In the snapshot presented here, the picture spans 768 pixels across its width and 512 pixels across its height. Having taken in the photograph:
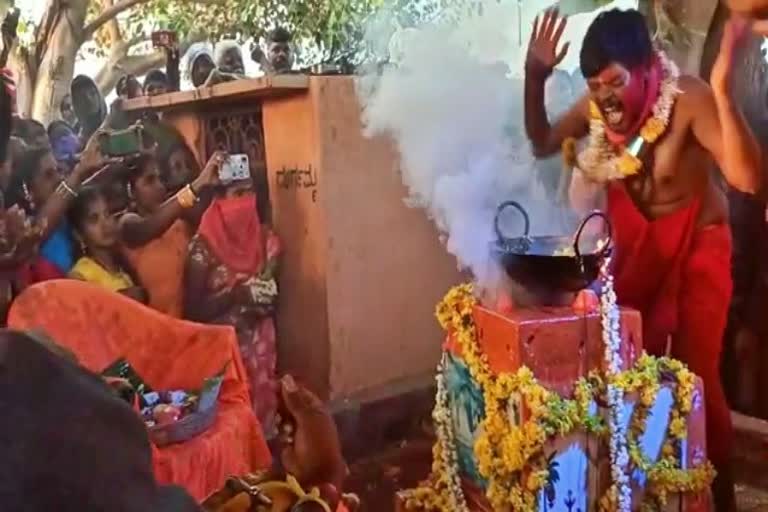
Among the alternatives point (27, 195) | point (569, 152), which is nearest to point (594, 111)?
point (569, 152)

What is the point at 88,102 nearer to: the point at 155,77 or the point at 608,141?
the point at 155,77

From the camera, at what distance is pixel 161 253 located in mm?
2906

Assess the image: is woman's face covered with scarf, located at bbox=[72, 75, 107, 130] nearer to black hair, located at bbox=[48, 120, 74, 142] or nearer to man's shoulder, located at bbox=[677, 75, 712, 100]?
black hair, located at bbox=[48, 120, 74, 142]

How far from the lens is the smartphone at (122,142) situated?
2791mm

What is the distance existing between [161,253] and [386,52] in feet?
3.53

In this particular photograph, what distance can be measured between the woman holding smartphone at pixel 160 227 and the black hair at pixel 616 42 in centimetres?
133

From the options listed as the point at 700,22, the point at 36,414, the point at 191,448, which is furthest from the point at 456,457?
the point at 36,414

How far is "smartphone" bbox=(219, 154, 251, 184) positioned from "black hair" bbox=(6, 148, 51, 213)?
59 centimetres

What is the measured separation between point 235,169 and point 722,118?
1593mm

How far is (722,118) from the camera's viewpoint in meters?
2.92

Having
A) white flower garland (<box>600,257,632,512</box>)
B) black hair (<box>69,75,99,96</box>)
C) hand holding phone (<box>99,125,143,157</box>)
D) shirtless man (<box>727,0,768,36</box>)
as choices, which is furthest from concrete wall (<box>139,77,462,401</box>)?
shirtless man (<box>727,0,768,36</box>)

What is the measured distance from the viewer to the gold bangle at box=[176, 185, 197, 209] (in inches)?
116

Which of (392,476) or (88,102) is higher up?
(88,102)

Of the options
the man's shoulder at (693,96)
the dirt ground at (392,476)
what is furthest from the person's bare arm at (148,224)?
the man's shoulder at (693,96)
